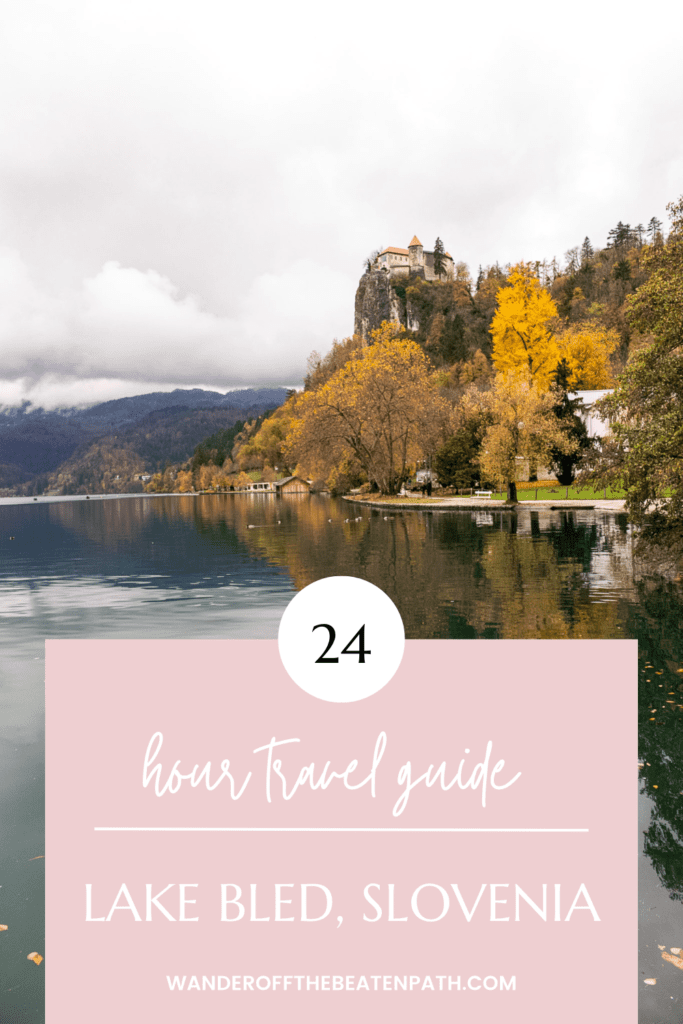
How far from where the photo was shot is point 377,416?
192ft

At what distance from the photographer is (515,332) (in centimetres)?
6309

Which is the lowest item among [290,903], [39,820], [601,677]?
[39,820]

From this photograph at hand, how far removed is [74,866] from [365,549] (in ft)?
77.6

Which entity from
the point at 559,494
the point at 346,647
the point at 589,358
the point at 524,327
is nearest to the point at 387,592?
the point at 346,647

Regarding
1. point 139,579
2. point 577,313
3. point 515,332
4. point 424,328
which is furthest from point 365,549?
point 424,328

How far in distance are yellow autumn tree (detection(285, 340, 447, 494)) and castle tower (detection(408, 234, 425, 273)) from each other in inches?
4250

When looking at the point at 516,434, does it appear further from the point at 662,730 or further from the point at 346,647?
the point at 346,647

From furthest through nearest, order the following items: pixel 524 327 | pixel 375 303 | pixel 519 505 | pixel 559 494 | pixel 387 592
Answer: pixel 375 303 → pixel 524 327 → pixel 559 494 → pixel 519 505 → pixel 387 592

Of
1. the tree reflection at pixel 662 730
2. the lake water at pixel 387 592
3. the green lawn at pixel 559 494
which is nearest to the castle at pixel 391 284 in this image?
the green lawn at pixel 559 494

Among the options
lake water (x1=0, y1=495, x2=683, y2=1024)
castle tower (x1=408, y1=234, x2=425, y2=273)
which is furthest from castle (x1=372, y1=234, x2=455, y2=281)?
lake water (x1=0, y1=495, x2=683, y2=1024)

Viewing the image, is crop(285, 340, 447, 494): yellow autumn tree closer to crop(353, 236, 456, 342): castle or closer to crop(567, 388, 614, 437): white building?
crop(567, 388, 614, 437): white building

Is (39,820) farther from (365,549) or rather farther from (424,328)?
(424,328)

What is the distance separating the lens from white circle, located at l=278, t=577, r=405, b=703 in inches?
157

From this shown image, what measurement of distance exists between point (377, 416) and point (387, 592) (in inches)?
1695
